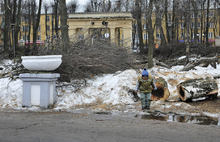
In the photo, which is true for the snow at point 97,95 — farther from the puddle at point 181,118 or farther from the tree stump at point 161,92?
the puddle at point 181,118

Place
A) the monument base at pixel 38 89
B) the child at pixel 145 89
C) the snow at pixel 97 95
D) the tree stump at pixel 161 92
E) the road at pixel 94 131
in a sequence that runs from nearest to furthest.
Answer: the road at pixel 94 131
the child at pixel 145 89
the monument base at pixel 38 89
the snow at pixel 97 95
the tree stump at pixel 161 92

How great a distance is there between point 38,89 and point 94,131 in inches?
163

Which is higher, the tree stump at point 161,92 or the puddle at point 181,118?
the tree stump at point 161,92

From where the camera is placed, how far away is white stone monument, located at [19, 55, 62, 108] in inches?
339

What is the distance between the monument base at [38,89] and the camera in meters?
8.77

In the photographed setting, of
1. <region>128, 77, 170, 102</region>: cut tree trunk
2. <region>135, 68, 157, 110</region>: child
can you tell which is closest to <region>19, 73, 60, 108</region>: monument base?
<region>135, 68, 157, 110</region>: child

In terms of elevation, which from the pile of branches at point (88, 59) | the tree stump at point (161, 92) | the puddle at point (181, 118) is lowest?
the puddle at point (181, 118)

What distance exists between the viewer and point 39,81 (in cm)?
882

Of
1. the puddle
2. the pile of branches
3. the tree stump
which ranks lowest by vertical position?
the puddle

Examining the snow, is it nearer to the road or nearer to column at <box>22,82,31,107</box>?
column at <box>22,82,31,107</box>

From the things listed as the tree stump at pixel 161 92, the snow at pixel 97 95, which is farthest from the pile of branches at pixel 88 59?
the tree stump at pixel 161 92

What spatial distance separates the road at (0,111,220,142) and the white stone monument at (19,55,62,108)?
2.21m

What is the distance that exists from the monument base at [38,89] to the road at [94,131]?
218 cm

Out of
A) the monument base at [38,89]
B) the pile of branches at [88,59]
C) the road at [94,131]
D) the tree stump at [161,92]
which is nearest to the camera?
the road at [94,131]
